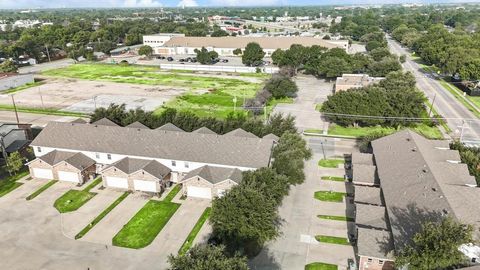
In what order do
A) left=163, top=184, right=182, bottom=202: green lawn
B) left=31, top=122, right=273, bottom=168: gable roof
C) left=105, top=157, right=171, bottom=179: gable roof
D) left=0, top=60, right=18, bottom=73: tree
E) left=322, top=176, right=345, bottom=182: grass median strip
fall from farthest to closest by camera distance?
left=0, top=60, right=18, bottom=73: tree < left=322, top=176, right=345, bottom=182: grass median strip < left=31, top=122, right=273, bottom=168: gable roof < left=105, top=157, right=171, bottom=179: gable roof < left=163, top=184, right=182, bottom=202: green lawn

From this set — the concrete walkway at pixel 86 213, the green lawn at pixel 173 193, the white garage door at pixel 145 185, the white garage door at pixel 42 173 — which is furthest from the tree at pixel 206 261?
the white garage door at pixel 42 173

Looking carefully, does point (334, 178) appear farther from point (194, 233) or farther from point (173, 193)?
point (173, 193)

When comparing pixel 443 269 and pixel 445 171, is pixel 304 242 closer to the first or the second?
pixel 443 269

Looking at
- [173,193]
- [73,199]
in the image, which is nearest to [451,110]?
[173,193]

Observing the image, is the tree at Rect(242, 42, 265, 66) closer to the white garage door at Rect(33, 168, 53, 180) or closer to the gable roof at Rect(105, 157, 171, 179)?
the gable roof at Rect(105, 157, 171, 179)

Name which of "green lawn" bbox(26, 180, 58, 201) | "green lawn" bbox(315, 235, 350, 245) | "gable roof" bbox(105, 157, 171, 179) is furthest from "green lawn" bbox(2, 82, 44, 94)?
"green lawn" bbox(315, 235, 350, 245)

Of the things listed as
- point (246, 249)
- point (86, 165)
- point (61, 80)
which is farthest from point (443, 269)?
point (61, 80)
